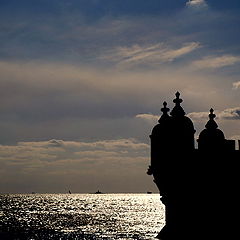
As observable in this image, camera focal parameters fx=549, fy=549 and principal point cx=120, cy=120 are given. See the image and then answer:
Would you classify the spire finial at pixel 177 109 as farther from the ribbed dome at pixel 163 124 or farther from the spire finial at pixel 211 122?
the spire finial at pixel 211 122

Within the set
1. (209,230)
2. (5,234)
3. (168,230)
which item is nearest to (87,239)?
(5,234)

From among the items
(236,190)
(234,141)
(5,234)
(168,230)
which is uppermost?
(234,141)

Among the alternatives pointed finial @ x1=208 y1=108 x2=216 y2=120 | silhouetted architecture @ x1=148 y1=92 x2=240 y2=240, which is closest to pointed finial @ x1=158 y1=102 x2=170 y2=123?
silhouetted architecture @ x1=148 y1=92 x2=240 y2=240

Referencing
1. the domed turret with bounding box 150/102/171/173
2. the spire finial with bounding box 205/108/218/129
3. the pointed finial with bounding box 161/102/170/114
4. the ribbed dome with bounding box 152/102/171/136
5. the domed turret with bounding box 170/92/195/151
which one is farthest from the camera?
the pointed finial with bounding box 161/102/170/114

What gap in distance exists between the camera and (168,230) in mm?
33875

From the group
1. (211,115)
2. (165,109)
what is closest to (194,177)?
(211,115)

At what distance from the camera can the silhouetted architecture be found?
28.6 meters

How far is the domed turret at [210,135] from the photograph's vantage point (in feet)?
103

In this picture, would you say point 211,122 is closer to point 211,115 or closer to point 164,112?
point 211,115

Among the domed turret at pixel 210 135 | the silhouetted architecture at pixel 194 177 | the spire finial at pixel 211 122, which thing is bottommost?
the silhouetted architecture at pixel 194 177

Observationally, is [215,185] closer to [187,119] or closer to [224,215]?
[224,215]

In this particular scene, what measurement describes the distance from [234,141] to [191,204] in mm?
4215

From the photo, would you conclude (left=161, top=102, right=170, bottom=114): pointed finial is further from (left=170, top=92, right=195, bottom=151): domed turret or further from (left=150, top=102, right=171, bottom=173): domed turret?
(left=170, top=92, right=195, bottom=151): domed turret

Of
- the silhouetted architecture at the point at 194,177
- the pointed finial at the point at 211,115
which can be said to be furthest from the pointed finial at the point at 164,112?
the pointed finial at the point at 211,115
